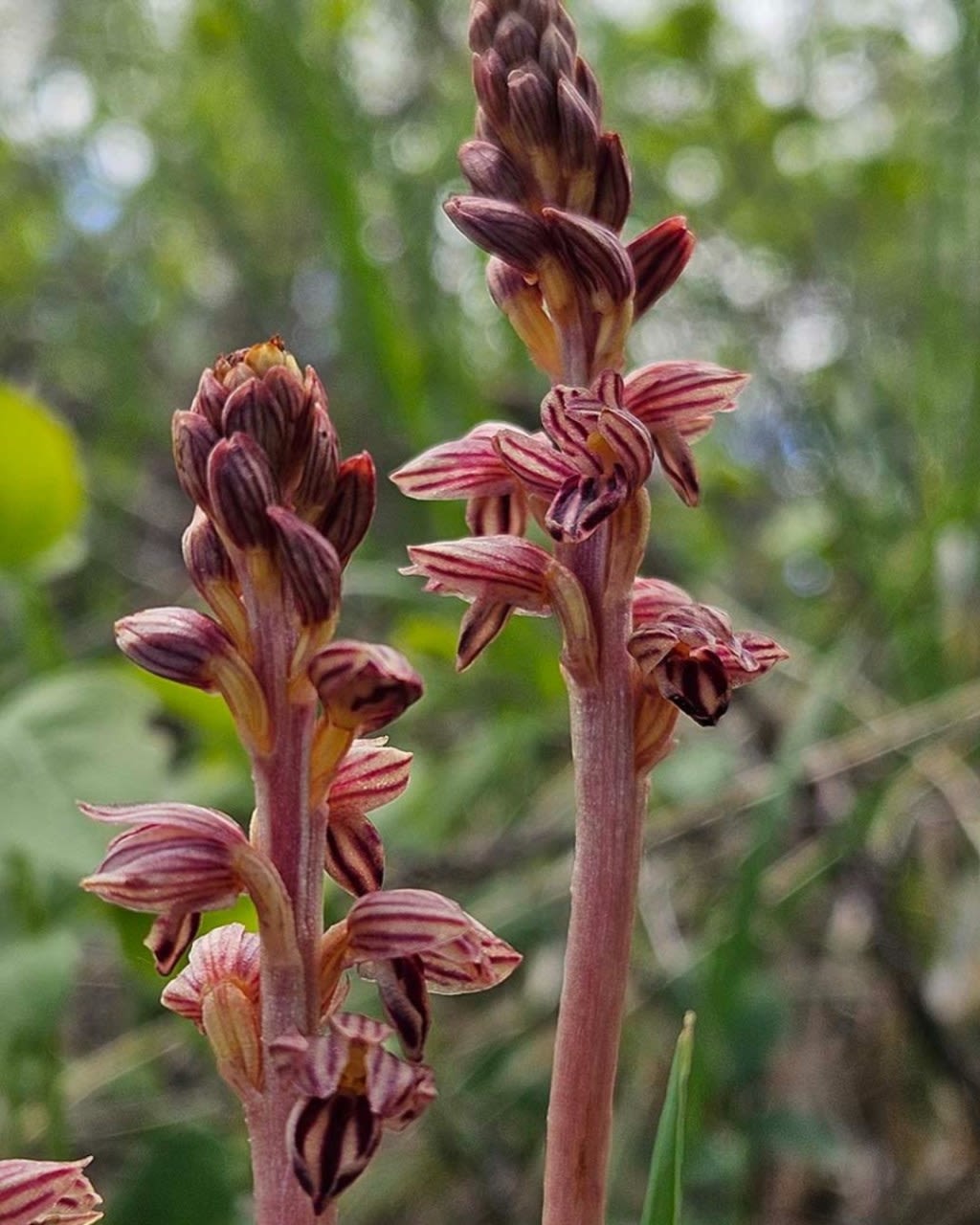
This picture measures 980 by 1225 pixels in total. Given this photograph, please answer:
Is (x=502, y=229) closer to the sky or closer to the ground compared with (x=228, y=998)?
closer to the sky

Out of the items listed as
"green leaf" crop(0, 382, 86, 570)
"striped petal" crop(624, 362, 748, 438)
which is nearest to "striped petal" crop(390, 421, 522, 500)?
"striped petal" crop(624, 362, 748, 438)

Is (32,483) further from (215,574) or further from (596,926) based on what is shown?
(596,926)

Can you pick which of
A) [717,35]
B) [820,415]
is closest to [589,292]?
[820,415]

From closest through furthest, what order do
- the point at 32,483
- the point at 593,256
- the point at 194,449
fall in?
the point at 194,449 < the point at 593,256 < the point at 32,483

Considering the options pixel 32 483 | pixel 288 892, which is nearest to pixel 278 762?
pixel 288 892

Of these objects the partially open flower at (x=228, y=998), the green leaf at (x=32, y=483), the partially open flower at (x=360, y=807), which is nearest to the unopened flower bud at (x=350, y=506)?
the partially open flower at (x=360, y=807)
